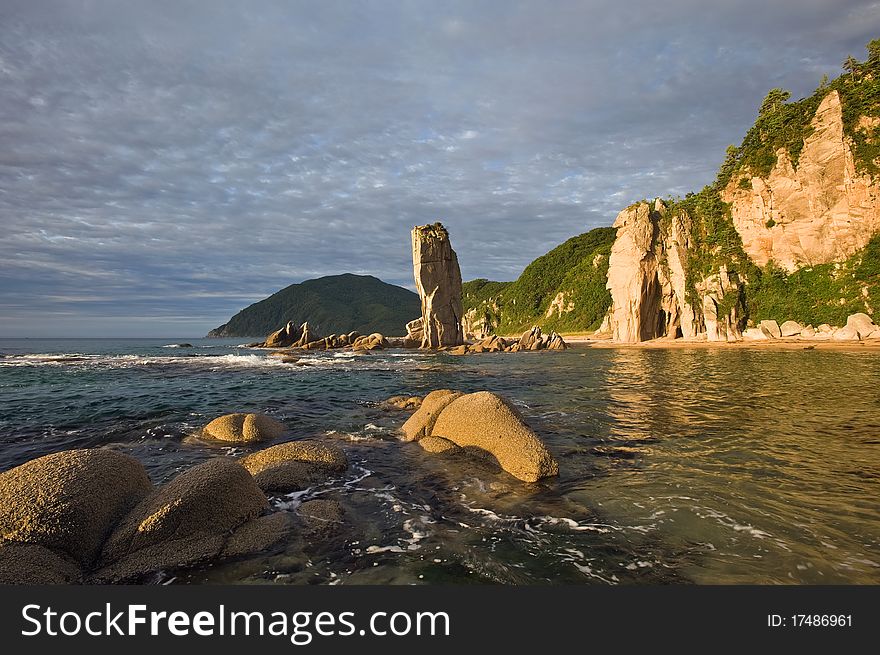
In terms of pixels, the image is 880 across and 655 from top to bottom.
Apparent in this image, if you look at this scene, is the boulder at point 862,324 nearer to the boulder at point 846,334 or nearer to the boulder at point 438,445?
the boulder at point 846,334

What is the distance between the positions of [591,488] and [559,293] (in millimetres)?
121485

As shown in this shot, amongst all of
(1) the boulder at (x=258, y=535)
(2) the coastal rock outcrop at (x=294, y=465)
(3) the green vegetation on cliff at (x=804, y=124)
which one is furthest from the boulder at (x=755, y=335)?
(1) the boulder at (x=258, y=535)

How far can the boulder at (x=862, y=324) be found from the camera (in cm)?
4584

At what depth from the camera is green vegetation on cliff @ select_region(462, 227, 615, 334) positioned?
111 metres

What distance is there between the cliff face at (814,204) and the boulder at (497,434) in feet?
218

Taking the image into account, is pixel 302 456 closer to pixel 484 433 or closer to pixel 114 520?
pixel 114 520

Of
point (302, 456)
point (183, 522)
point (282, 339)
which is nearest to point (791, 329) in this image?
point (302, 456)

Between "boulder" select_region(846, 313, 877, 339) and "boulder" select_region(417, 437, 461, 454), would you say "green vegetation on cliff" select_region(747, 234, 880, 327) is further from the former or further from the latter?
"boulder" select_region(417, 437, 461, 454)

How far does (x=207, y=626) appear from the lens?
371cm

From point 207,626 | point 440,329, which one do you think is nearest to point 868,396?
point 207,626

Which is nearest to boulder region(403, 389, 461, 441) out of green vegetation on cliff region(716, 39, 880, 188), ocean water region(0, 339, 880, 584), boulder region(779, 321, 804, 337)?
ocean water region(0, 339, 880, 584)

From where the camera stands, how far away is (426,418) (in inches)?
476

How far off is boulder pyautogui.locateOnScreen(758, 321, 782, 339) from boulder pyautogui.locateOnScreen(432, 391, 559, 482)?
61752mm

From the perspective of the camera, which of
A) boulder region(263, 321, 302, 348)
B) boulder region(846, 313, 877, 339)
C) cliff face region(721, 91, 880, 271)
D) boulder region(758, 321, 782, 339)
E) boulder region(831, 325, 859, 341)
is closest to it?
boulder region(846, 313, 877, 339)
